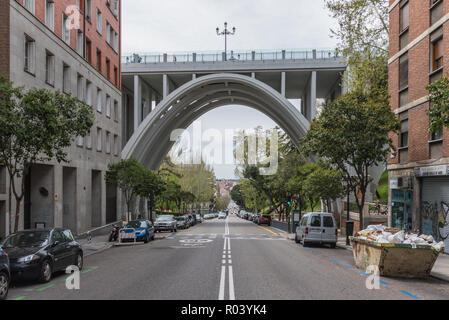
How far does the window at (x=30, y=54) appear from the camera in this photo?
2347cm

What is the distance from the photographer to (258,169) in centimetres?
6306

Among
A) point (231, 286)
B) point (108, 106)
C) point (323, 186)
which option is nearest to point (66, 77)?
point (108, 106)

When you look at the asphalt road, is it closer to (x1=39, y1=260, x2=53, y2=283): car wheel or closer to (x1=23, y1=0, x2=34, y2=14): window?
(x1=39, y1=260, x2=53, y2=283): car wheel

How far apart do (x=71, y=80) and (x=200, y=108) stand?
44.1 metres

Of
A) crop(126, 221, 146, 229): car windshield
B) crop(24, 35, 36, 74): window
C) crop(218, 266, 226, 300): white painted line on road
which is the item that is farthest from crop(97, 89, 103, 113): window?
crop(218, 266, 226, 300): white painted line on road

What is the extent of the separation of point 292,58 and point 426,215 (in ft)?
111

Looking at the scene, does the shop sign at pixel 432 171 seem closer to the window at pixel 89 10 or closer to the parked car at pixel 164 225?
the parked car at pixel 164 225

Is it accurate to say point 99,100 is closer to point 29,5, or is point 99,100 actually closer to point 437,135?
point 29,5

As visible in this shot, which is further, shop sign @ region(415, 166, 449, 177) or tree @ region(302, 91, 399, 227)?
tree @ region(302, 91, 399, 227)

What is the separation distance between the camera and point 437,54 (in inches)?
806

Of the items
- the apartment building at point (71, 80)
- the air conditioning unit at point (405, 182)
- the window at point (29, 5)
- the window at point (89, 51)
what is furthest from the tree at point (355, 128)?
the window at point (89, 51)

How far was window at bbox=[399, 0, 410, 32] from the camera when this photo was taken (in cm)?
2383

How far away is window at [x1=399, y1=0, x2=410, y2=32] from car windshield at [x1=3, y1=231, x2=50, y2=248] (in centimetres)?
2011
